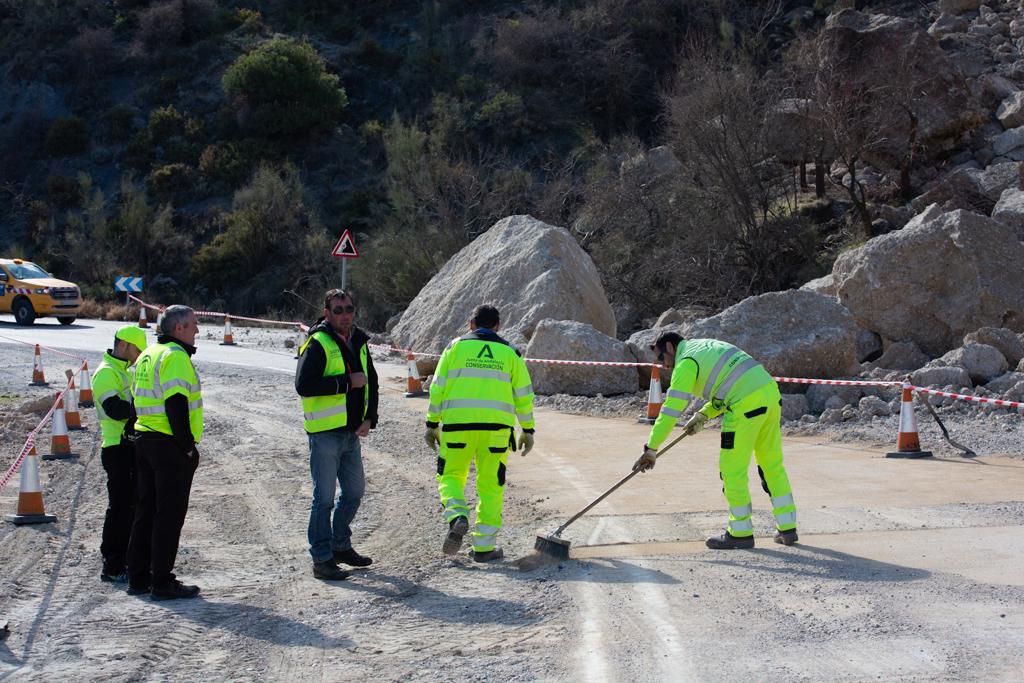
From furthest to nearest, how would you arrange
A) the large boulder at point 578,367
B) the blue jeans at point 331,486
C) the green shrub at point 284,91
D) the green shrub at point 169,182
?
1. the green shrub at point 284,91
2. the green shrub at point 169,182
3. the large boulder at point 578,367
4. the blue jeans at point 331,486

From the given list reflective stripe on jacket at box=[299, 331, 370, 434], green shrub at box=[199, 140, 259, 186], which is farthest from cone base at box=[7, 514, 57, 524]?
green shrub at box=[199, 140, 259, 186]

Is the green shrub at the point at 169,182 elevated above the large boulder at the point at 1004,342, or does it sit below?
above

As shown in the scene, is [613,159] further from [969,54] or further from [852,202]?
[969,54]

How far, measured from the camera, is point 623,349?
16.8 m

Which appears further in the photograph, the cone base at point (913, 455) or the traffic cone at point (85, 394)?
the traffic cone at point (85, 394)

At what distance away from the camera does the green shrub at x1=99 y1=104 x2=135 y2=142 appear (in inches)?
1897

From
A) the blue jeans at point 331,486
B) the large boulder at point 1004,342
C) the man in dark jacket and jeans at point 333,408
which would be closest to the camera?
the man in dark jacket and jeans at point 333,408

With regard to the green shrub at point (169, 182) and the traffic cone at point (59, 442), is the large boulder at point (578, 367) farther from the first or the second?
the green shrub at point (169, 182)

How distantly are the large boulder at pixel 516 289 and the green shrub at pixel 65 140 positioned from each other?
3189cm

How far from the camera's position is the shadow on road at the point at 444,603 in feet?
22.3

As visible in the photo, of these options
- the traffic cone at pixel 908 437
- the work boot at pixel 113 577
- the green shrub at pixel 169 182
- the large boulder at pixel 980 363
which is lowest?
the work boot at pixel 113 577

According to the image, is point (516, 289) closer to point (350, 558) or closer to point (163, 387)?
point (350, 558)

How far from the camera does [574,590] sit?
7230mm

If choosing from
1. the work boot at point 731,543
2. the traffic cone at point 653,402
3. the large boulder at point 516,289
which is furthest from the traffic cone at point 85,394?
the work boot at point 731,543
